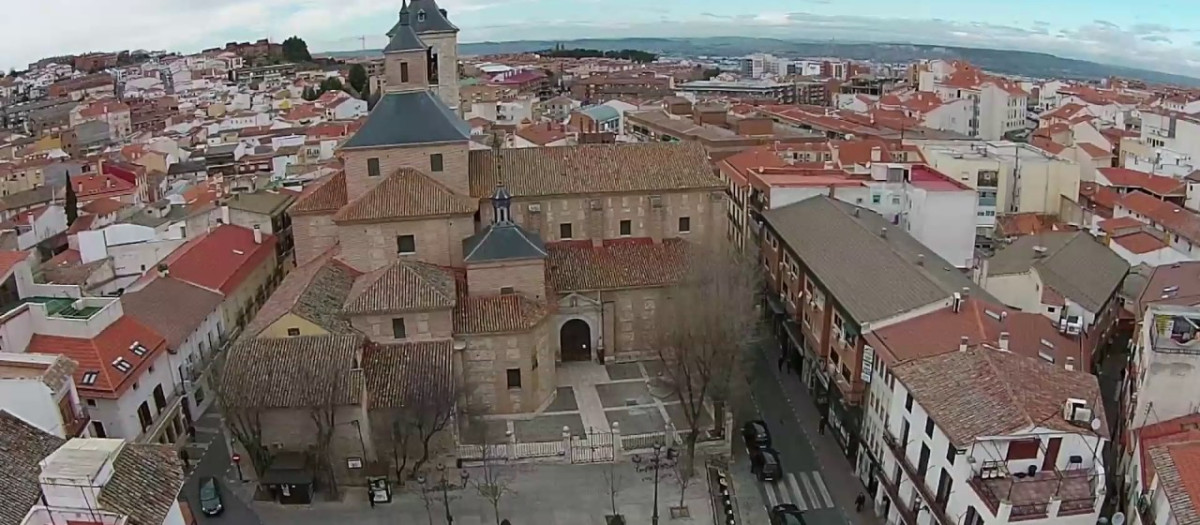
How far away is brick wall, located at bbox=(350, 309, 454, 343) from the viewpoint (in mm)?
34375

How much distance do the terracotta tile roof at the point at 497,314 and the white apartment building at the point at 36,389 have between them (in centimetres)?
1397

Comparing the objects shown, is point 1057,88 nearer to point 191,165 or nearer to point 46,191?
point 191,165

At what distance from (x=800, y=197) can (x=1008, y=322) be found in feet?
57.2

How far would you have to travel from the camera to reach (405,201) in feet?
126

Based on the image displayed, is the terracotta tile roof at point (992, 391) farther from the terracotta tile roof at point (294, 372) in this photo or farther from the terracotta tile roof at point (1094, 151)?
the terracotta tile roof at point (1094, 151)

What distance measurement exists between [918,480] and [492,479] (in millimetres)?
14178

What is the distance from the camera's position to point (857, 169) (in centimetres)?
5712

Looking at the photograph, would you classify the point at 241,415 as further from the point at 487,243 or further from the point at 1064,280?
the point at 1064,280

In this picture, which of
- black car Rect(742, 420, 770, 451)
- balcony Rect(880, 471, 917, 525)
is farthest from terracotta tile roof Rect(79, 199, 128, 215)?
balcony Rect(880, 471, 917, 525)

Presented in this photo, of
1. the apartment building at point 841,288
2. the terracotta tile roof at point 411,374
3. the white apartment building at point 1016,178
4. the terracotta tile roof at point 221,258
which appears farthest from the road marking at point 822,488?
the white apartment building at point 1016,178

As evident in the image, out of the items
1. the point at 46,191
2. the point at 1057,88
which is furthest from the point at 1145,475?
the point at 1057,88

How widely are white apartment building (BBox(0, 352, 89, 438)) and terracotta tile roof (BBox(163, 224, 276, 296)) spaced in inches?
711

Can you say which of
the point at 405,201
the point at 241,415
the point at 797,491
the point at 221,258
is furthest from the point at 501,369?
the point at 221,258

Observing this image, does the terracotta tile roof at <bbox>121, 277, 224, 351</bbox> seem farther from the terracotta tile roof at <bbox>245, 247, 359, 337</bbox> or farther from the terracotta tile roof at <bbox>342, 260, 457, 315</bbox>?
the terracotta tile roof at <bbox>342, 260, 457, 315</bbox>
